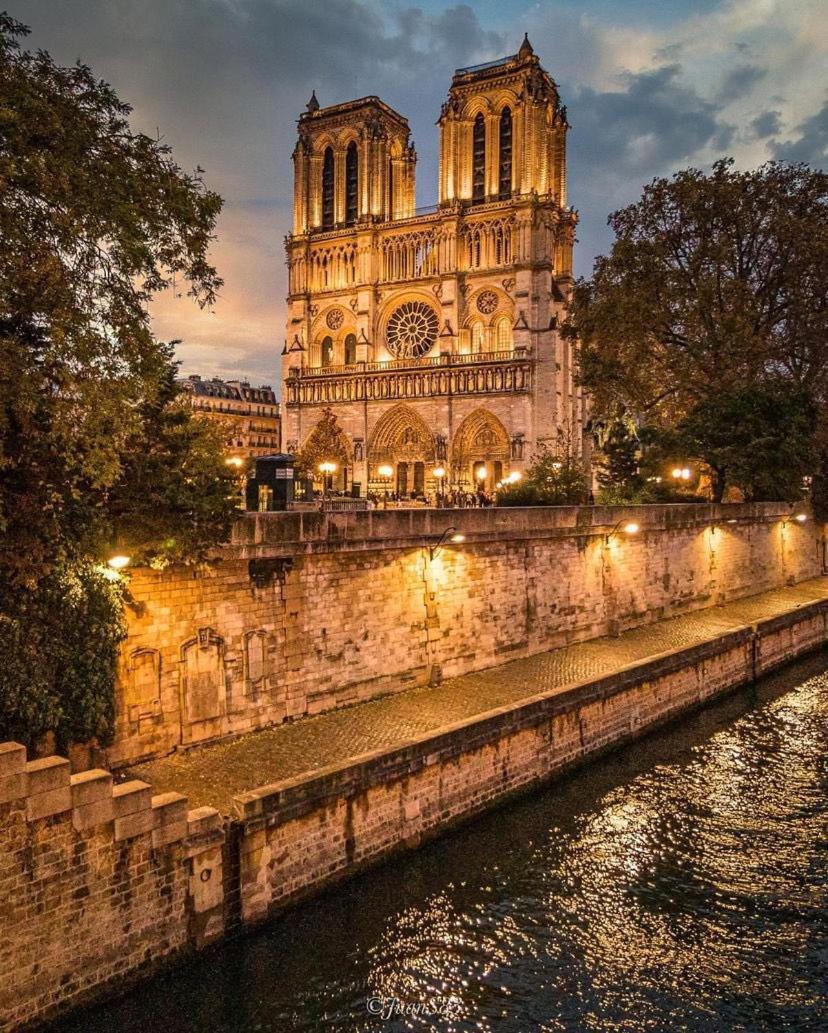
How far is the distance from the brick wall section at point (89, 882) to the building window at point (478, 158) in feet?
168

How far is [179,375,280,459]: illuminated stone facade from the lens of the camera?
74.9 m

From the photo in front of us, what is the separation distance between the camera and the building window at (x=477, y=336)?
50919mm

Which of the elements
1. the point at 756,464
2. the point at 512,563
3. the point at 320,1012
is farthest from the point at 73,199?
the point at 756,464

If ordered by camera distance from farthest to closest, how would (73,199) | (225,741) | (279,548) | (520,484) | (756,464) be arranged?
(756,464) → (520,484) → (279,548) → (225,741) → (73,199)

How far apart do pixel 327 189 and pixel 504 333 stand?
17933 millimetres

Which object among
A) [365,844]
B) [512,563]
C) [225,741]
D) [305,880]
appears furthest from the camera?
[512,563]

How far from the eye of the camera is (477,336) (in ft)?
168

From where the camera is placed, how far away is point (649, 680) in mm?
15492

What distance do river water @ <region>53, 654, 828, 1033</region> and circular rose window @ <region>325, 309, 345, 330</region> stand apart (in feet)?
152

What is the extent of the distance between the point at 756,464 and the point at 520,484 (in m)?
10.9

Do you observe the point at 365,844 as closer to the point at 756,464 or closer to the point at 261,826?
the point at 261,826

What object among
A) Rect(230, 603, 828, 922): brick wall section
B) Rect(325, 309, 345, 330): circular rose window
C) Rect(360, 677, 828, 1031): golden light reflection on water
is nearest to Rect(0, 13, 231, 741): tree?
Rect(230, 603, 828, 922): brick wall section

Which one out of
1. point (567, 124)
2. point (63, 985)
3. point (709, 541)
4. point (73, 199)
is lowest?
point (63, 985)

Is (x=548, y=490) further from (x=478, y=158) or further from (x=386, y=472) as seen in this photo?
(x=478, y=158)
